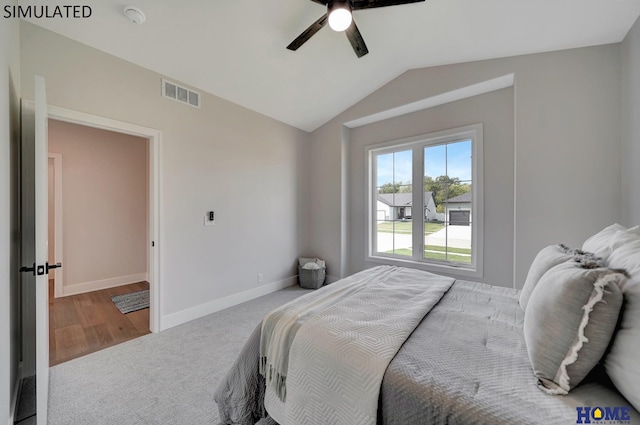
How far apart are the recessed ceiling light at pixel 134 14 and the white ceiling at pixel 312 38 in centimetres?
4

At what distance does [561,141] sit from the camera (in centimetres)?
235

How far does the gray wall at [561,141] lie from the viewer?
218 centimetres

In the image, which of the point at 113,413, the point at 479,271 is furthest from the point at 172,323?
the point at 479,271

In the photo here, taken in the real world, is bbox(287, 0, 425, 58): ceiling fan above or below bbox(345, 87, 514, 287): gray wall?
above

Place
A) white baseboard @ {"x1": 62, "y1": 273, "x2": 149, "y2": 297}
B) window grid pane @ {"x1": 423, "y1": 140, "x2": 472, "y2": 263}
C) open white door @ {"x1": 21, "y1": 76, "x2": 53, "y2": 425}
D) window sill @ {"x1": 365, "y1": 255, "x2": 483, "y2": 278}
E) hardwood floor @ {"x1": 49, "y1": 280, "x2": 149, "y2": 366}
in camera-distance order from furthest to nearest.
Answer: white baseboard @ {"x1": 62, "y1": 273, "x2": 149, "y2": 297}
window grid pane @ {"x1": 423, "y1": 140, "x2": 472, "y2": 263}
window sill @ {"x1": 365, "y1": 255, "x2": 483, "y2": 278}
hardwood floor @ {"x1": 49, "y1": 280, "x2": 149, "y2": 366}
open white door @ {"x1": 21, "y1": 76, "x2": 53, "y2": 425}

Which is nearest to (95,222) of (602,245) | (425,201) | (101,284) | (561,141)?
(101,284)

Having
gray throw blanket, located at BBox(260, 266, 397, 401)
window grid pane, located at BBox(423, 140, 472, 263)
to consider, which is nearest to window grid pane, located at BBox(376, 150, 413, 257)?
window grid pane, located at BBox(423, 140, 472, 263)

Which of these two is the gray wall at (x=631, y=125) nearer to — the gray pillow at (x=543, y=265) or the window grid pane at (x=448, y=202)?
the gray pillow at (x=543, y=265)

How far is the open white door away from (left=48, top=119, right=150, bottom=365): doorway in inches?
46.1

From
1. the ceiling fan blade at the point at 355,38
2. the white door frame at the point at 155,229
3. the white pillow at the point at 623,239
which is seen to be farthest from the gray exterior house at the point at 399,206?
the white door frame at the point at 155,229

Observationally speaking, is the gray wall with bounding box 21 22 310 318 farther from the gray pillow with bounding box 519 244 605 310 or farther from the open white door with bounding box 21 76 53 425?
the gray pillow with bounding box 519 244 605 310

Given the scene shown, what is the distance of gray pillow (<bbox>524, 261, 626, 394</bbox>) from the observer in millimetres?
798

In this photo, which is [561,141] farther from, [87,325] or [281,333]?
[87,325]

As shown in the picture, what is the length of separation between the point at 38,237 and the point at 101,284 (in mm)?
3264
